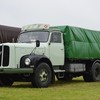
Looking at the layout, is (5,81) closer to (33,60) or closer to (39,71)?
(39,71)

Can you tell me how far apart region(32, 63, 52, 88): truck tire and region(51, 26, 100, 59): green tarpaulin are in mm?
2035

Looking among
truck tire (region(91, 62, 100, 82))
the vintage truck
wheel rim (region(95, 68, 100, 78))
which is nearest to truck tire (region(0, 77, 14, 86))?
the vintage truck

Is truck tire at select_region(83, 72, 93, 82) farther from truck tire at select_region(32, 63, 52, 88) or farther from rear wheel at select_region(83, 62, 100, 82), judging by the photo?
truck tire at select_region(32, 63, 52, 88)

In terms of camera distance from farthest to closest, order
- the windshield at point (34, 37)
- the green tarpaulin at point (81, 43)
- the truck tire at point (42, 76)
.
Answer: the green tarpaulin at point (81, 43) → the windshield at point (34, 37) → the truck tire at point (42, 76)

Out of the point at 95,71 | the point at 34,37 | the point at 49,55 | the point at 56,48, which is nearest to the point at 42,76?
the point at 49,55

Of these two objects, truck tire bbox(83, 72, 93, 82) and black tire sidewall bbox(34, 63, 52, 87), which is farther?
truck tire bbox(83, 72, 93, 82)

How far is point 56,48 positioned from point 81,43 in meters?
2.19

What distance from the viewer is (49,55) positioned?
15.8 m

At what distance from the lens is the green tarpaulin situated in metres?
Answer: 17.0

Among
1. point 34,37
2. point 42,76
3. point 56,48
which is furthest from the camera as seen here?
point 56,48

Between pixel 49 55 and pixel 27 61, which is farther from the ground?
pixel 49 55

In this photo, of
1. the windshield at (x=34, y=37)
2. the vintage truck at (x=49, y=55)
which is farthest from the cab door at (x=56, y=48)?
the windshield at (x=34, y=37)

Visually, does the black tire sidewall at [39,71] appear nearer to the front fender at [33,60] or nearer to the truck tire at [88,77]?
the front fender at [33,60]

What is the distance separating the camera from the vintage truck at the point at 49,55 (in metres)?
14.4
